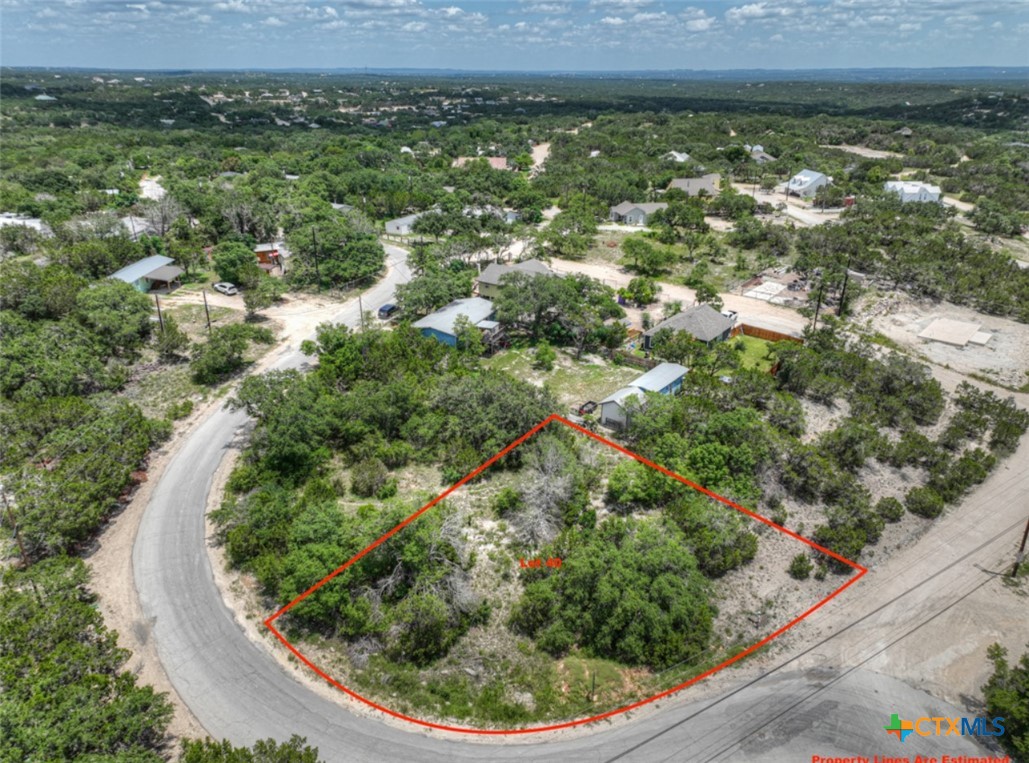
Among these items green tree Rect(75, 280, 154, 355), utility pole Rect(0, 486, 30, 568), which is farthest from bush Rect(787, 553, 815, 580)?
green tree Rect(75, 280, 154, 355)

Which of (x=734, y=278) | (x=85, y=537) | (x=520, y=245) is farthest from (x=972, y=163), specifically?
(x=85, y=537)

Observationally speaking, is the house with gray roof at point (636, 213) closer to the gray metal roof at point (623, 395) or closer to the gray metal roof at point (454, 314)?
the gray metal roof at point (454, 314)

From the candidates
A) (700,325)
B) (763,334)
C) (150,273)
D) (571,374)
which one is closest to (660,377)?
(571,374)

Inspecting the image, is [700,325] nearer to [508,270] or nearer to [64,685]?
[508,270]

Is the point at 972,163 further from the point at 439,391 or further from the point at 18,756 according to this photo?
the point at 18,756

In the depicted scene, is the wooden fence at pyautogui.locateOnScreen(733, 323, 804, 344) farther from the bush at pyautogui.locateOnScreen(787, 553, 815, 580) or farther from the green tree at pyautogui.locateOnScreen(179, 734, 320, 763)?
the green tree at pyautogui.locateOnScreen(179, 734, 320, 763)
